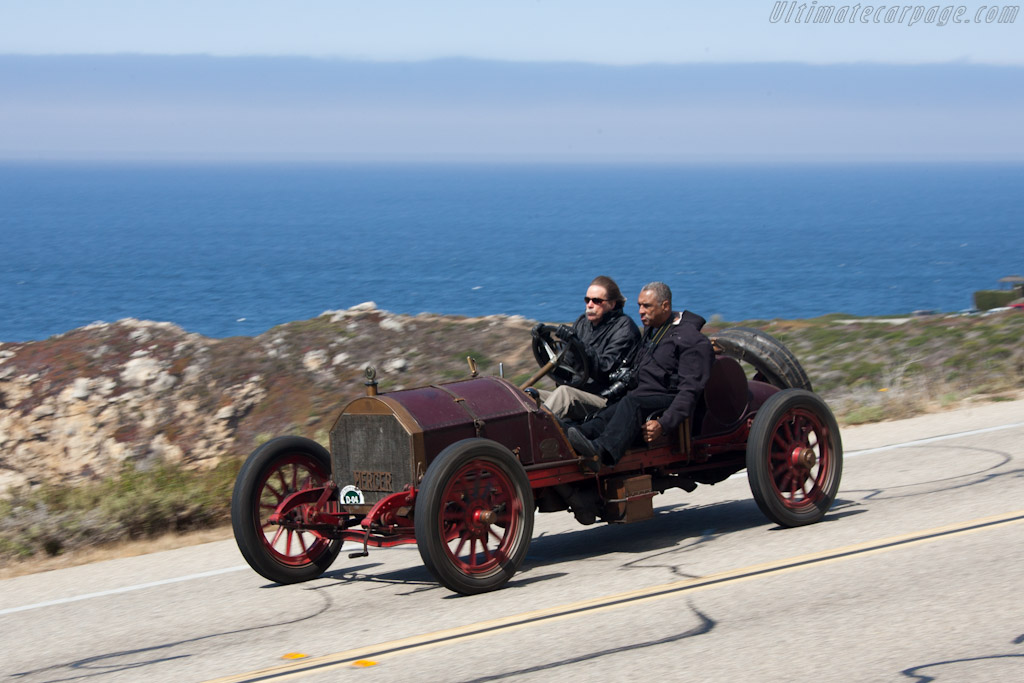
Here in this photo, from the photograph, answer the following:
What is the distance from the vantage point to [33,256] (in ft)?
408

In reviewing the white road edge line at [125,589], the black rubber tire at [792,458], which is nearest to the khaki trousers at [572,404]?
the black rubber tire at [792,458]

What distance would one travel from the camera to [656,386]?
26.5 feet

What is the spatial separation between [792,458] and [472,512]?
2.56 m

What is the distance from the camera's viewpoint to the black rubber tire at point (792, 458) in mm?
7914

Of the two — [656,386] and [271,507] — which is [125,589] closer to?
[271,507]

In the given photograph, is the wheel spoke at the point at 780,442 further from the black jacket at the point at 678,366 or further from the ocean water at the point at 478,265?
the ocean water at the point at 478,265

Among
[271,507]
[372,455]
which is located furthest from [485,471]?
[271,507]

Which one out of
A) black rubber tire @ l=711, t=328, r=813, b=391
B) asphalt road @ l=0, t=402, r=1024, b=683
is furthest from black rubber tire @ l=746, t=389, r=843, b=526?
black rubber tire @ l=711, t=328, r=813, b=391

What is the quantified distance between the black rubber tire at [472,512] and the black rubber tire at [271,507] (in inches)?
43.0

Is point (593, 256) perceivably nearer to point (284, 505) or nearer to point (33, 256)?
point (33, 256)

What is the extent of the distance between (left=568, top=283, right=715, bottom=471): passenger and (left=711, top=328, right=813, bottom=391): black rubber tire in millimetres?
805

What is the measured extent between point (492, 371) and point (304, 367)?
3403mm

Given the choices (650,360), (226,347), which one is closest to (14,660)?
(650,360)

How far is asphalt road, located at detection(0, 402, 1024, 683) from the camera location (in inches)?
216
